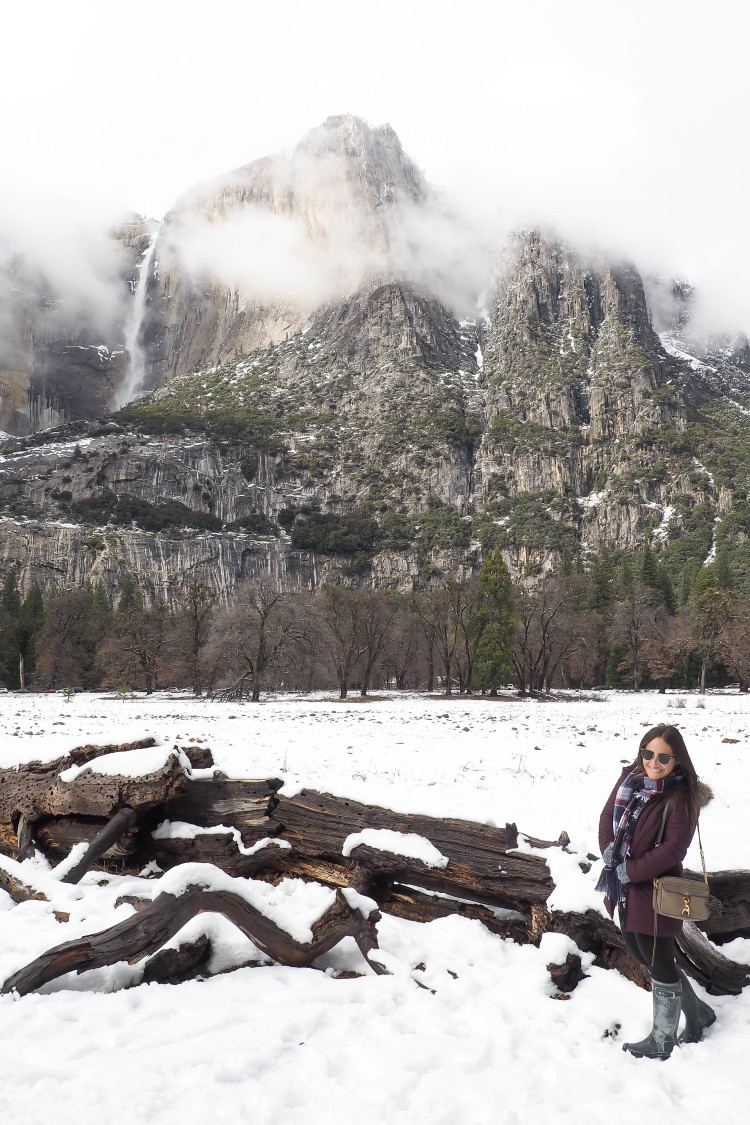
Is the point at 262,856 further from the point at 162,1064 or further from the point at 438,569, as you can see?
the point at 438,569

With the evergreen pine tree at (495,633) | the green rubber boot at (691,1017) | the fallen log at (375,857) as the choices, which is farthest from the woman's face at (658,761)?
the evergreen pine tree at (495,633)

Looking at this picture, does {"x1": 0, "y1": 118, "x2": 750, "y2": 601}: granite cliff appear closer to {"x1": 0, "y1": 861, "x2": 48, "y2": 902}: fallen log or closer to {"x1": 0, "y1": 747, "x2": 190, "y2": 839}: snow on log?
{"x1": 0, "y1": 747, "x2": 190, "y2": 839}: snow on log

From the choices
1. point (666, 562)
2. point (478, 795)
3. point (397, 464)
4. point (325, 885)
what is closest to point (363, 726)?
point (478, 795)

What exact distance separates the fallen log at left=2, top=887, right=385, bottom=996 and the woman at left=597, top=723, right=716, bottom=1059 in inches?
78.4

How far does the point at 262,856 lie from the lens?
20.4 ft

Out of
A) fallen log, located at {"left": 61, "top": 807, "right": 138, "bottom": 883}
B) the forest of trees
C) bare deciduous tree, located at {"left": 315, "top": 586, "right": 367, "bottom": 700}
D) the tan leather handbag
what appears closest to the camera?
the tan leather handbag

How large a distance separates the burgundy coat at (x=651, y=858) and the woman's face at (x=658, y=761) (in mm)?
136

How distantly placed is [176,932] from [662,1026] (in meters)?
3.53

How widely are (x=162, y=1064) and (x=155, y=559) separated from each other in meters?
124

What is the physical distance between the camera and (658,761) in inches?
152

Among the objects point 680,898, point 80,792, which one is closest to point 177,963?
point 80,792

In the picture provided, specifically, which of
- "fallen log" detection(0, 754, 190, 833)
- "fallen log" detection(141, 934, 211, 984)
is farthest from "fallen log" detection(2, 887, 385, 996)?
"fallen log" detection(0, 754, 190, 833)

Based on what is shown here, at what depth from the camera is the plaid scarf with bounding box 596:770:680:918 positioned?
3906mm

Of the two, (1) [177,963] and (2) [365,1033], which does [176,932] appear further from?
(2) [365,1033]
